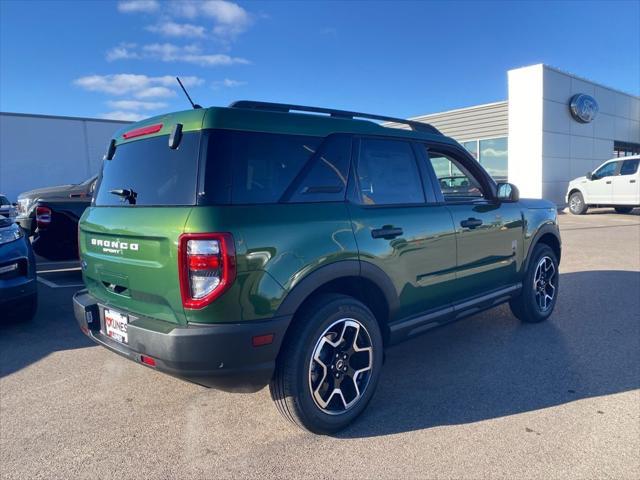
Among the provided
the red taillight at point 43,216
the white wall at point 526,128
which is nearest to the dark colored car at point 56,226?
the red taillight at point 43,216

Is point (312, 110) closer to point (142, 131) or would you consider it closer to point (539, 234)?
point (142, 131)

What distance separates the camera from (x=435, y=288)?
3561mm

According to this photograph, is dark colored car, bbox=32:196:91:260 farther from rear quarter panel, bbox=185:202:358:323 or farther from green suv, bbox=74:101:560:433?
rear quarter panel, bbox=185:202:358:323

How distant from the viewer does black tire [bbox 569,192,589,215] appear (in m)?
16.8

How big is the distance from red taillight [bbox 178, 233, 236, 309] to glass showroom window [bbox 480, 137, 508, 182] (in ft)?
64.8

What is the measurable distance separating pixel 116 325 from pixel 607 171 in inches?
676

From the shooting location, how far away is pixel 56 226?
6.80 m

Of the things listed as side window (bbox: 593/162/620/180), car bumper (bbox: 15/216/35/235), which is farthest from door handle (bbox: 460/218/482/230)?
side window (bbox: 593/162/620/180)

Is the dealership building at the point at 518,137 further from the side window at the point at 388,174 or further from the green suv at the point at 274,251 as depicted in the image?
the green suv at the point at 274,251

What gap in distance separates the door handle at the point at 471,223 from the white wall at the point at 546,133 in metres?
16.1

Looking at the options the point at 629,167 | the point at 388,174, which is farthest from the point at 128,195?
the point at 629,167

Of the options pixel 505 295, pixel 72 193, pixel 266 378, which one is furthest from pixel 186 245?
pixel 72 193

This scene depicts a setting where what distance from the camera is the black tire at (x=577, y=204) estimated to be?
1683 cm

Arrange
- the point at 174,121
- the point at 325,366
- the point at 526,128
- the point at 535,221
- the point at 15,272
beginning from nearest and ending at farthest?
the point at 174,121 < the point at 325,366 < the point at 15,272 < the point at 535,221 < the point at 526,128
